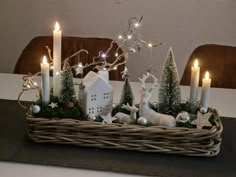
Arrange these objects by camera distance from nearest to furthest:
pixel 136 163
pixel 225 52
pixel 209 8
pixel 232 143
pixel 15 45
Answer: pixel 136 163 → pixel 232 143 → pixel 225 52 → pixel 209 8 → pixel 15 45

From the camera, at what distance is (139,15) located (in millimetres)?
2541

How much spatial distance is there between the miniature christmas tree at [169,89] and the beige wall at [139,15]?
1.31 metres

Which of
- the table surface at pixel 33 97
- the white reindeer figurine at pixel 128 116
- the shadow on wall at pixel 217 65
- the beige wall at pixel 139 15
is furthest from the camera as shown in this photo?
the beige wall at pixel 139 15

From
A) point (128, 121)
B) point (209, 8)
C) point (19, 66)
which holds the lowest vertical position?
point (128, 121)

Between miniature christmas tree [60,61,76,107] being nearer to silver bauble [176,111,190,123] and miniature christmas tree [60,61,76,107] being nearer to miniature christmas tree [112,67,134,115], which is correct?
miniature christmas tree [112,67,134,115]

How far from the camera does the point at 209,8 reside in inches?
98.1

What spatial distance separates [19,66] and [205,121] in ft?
3.92

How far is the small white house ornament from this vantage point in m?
1.24

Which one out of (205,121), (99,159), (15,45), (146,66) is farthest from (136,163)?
(15,45)

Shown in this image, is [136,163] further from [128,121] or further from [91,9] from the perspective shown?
[91,9]

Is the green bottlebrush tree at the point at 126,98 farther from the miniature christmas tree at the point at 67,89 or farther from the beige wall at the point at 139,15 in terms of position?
the beige wall at the point at 139,15

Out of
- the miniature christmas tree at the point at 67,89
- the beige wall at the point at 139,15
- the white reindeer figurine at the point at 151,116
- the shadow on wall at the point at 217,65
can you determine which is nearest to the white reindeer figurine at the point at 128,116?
the white reindeer figurine at the point at 151,116

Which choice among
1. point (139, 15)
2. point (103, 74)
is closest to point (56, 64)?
point (103, 74)

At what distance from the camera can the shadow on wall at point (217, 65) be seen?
2.07m
